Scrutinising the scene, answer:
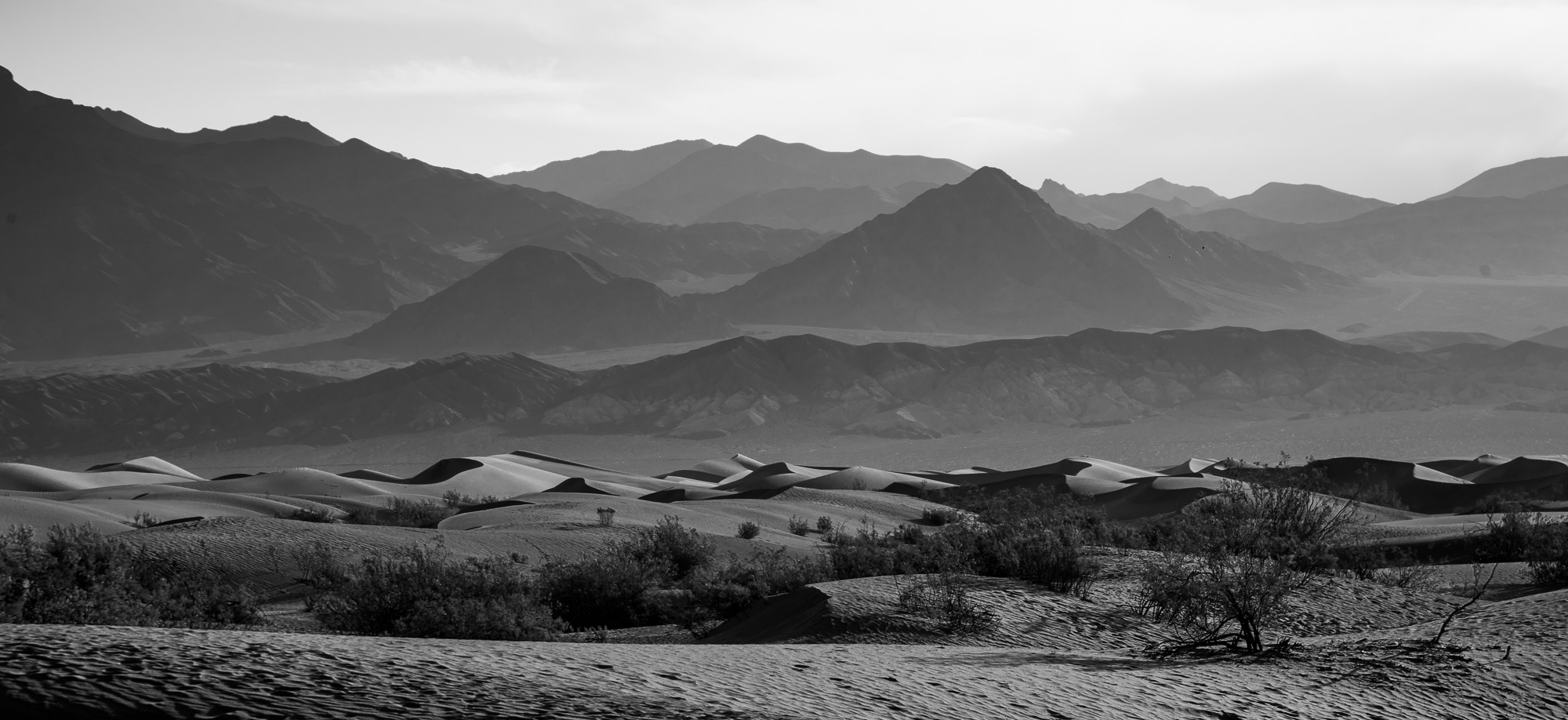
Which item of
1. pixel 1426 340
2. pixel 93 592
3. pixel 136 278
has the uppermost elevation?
pixel 136 278

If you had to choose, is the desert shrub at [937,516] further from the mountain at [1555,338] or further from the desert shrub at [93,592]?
the mountain at [1555,338]

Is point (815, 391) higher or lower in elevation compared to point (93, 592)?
higher

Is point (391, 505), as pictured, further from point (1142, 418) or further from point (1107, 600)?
point (1142, 418)

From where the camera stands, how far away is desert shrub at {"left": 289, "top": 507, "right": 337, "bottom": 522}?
101 ft

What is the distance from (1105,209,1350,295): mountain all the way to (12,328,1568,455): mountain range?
53940mm

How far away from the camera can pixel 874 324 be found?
168 meters

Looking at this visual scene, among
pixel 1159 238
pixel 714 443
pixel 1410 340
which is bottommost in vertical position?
pixel 714 443

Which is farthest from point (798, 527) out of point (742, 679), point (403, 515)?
point (742, 679)

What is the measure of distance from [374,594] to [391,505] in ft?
78.5

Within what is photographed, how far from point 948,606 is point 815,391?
4172 inches

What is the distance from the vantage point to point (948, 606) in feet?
37.9

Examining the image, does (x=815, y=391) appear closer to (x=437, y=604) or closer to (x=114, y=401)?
(x=114, y=401)

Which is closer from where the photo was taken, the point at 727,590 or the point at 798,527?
the point at 727,590

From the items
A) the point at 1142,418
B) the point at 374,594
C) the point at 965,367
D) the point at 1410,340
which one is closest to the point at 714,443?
the point at 965,367
